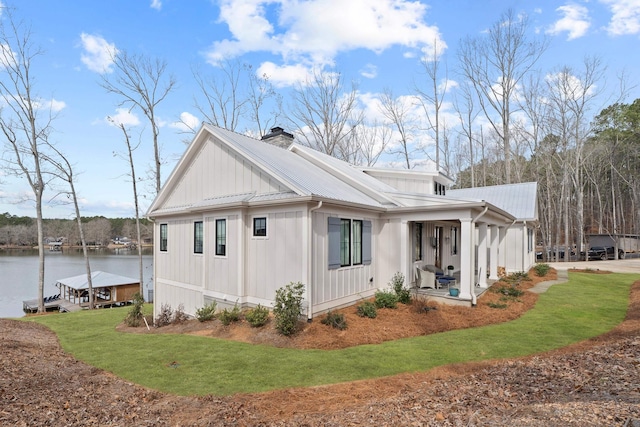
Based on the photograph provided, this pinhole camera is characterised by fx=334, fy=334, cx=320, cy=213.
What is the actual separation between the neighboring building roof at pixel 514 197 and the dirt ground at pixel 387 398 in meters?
12.7

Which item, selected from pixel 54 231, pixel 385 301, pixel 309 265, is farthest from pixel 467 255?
pixel 54 231

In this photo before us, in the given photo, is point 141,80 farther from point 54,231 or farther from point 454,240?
point 54,231

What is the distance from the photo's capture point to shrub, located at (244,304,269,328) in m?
8.14

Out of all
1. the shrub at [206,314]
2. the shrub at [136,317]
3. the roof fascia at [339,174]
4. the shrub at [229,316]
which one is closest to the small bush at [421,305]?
the roof fascia at [339,174]

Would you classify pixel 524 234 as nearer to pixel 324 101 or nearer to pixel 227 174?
pixel 227 174

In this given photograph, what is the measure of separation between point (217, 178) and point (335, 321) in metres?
6.00

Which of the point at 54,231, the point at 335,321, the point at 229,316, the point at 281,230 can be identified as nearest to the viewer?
the point at 335,321

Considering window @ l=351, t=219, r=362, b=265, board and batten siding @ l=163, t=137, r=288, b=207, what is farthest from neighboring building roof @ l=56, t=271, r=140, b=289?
window @ l=351, t=219, r=362, b=265

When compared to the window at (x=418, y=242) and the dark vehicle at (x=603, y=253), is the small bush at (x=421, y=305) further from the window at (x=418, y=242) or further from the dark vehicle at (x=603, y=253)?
the dark vehicle at (x=603, y=253)

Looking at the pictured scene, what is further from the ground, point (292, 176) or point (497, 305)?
point (292, 176)

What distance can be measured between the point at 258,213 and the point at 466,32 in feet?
91.8

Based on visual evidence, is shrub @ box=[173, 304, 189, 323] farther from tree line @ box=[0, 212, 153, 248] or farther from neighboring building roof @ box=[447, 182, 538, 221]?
tree line @ box=[0, 212, 153, 248]

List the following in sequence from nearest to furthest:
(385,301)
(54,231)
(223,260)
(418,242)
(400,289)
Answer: (385,301) → (223,260) → (400,289) → (418,242) → (54,231)

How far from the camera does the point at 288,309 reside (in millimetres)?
7625
